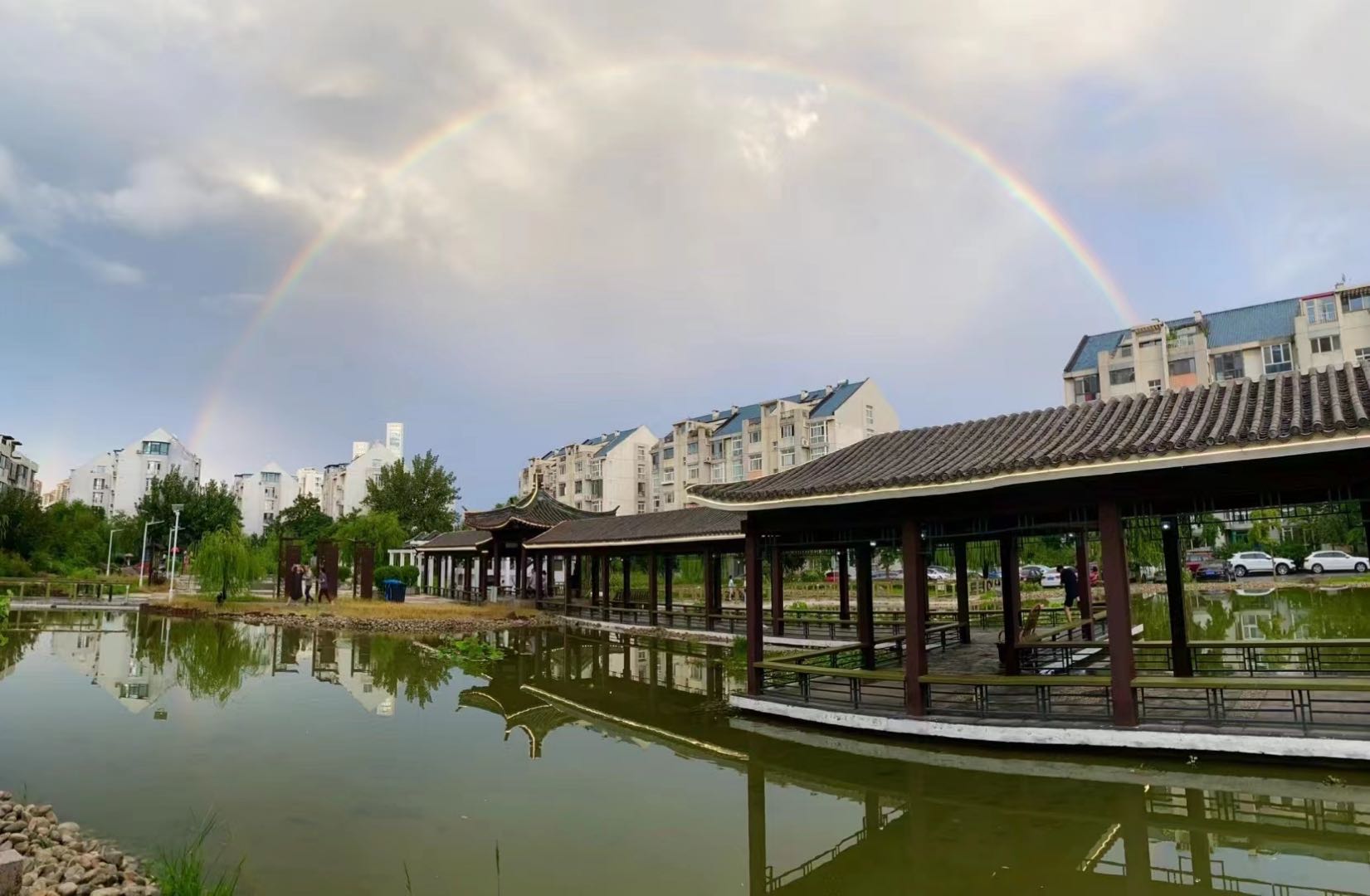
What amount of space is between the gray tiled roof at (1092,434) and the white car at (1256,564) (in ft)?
101

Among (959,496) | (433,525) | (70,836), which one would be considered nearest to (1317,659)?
(959,496)

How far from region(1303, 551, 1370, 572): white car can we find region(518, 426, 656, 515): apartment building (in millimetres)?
45397

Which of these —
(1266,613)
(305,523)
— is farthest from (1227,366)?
(305,523)

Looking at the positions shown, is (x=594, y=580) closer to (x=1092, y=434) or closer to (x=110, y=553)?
(x=1092, y=434)

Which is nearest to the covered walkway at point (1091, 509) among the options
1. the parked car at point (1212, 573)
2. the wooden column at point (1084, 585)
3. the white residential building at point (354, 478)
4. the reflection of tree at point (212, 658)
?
the wooden column at point (1084, 585)

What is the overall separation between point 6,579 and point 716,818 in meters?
40.2

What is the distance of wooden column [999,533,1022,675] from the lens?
34.3ft

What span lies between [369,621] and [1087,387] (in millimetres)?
43876

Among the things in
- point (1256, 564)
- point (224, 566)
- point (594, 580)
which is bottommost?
point (594, 580)

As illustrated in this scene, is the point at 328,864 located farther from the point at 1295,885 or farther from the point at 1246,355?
the point at 1246,355

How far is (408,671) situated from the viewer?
52.5 feet

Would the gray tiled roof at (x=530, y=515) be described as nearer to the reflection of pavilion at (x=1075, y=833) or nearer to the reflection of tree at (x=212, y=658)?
the reflection of tree at (x=212, y=658)

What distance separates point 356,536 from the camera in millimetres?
48625

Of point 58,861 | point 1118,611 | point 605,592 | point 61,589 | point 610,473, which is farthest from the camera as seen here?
point 610,473
